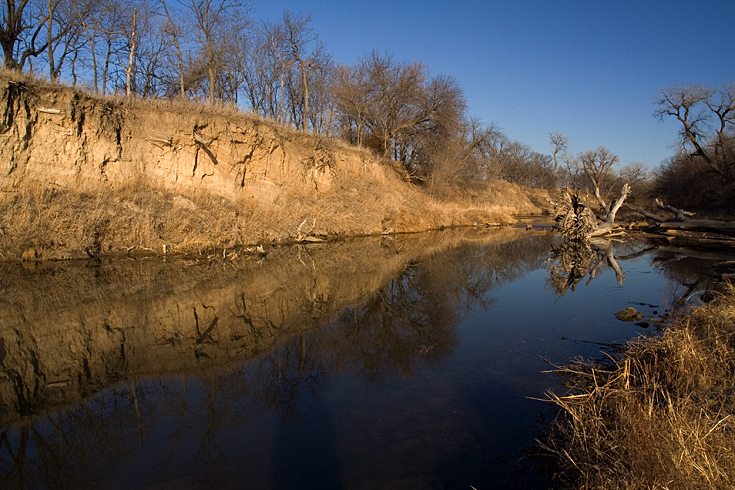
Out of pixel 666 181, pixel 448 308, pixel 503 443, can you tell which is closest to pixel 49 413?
pixel 503 443

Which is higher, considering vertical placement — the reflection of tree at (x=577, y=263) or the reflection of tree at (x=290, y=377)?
A: the reflection of tree at (x=577, y=263)

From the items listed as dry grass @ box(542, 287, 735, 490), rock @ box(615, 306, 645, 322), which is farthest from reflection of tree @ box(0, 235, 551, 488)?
rock @ box(615, 306, 645, 322)

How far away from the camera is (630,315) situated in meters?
8.12

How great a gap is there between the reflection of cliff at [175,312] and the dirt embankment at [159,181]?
207cm

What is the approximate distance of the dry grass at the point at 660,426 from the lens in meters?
2.64

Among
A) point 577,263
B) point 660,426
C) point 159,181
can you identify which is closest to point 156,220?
point 159,181

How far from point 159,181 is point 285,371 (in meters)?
15.1

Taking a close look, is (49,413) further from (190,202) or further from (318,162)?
(318,162)

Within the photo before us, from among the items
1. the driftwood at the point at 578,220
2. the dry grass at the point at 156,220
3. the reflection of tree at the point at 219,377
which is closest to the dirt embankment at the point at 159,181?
the dry grass at the point at 156,220

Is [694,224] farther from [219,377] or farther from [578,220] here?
[219,377]

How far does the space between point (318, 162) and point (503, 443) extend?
70.3ft

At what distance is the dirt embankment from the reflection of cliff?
2.07 m

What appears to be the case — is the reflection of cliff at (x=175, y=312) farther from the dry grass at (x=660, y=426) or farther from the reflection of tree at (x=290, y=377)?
the dry grass at (x=660, y=426)

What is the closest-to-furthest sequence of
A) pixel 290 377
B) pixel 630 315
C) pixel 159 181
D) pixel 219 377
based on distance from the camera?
pixel 219 377 → pixel 290 377 → pixel 630 315 → pixel 159 181
